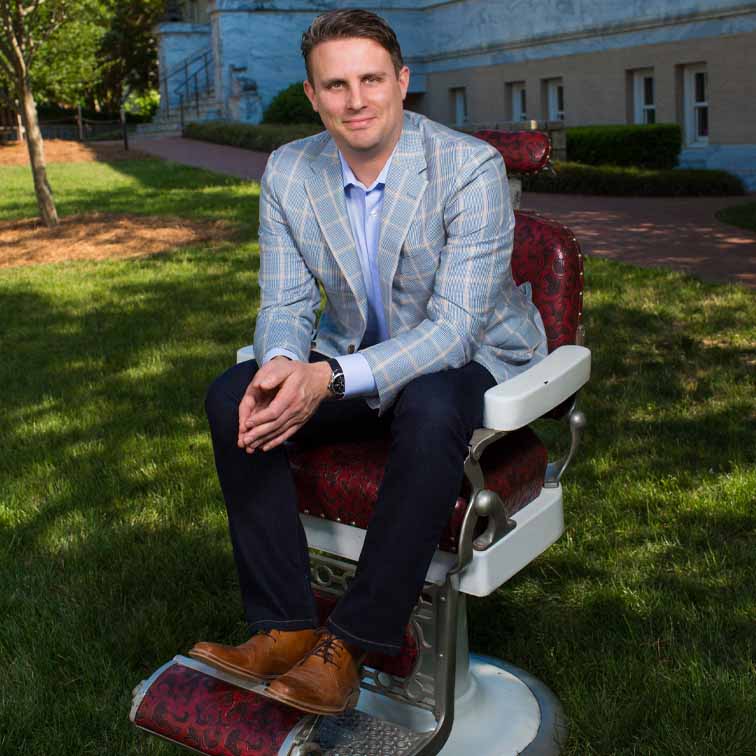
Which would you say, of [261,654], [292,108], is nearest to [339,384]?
[261,654]

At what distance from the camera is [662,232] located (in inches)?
446

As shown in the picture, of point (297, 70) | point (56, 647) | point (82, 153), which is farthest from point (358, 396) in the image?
point (297, 70)

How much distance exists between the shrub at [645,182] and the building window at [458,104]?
9.53m

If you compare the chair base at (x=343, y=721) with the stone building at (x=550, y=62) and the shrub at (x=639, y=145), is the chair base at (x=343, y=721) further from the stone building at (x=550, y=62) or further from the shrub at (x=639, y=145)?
the shrub at (x=639, y=145)

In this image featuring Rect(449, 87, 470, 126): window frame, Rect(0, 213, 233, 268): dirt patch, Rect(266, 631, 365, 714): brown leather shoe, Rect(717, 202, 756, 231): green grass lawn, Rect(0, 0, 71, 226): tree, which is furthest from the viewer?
Rect(449, 87, 470, 126): window frame

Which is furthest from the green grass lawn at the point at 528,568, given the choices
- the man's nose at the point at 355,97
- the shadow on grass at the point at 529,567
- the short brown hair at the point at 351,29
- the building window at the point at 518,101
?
the building window at the point at 518,101

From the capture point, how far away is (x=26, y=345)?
747 centimetres

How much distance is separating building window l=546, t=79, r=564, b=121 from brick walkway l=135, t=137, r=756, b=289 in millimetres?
6292

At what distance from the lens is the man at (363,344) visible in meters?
2.60

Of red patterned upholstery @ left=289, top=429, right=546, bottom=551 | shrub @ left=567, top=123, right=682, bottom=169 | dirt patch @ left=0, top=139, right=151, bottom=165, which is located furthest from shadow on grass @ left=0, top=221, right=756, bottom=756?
dirt patch @ left=0, top=139, right=151, bottom=165

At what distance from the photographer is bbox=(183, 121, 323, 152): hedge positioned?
22406 millimetres

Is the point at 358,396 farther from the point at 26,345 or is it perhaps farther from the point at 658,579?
the point at 26,345

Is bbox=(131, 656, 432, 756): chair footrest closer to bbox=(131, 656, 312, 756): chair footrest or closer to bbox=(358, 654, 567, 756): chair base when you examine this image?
bbox=(131, 656, 312, 756): chair footrest

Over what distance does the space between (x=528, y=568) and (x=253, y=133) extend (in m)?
21.3
